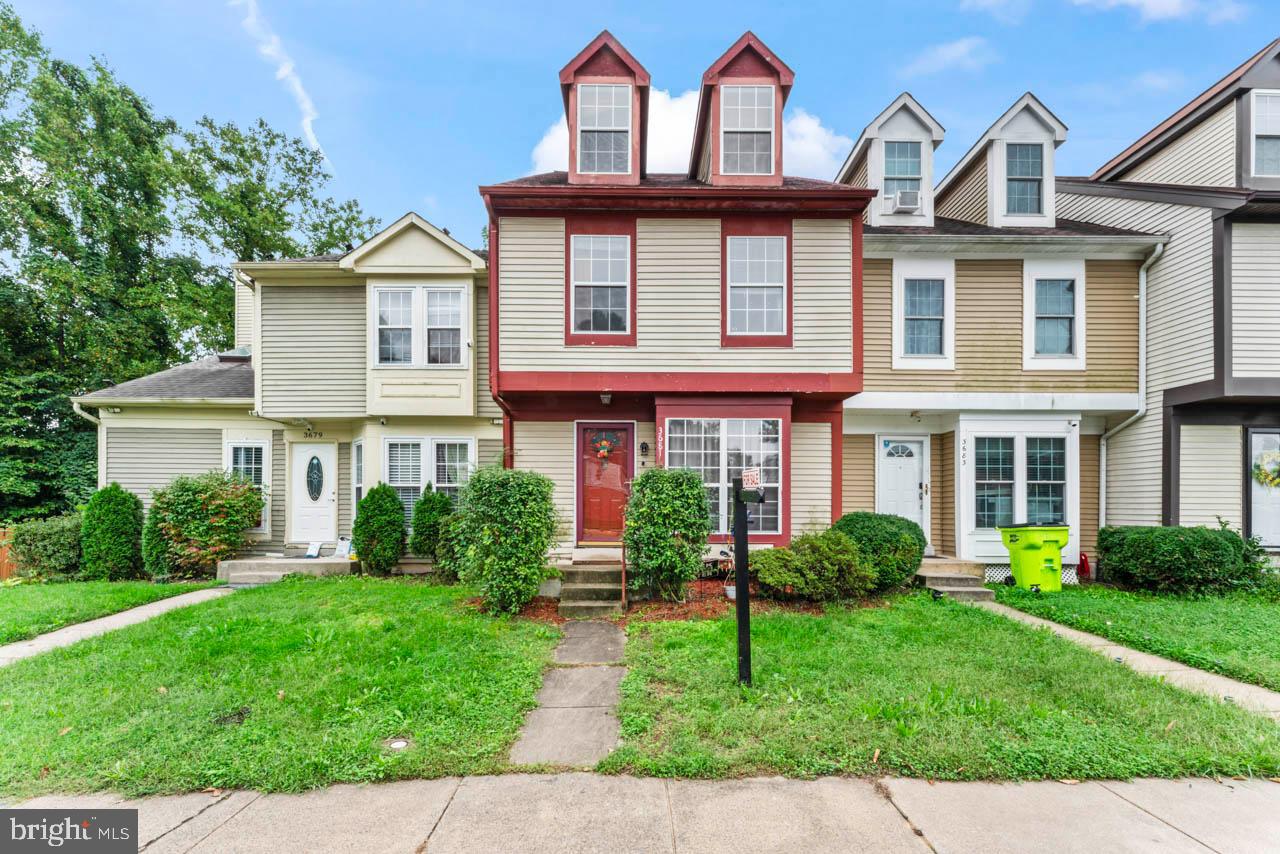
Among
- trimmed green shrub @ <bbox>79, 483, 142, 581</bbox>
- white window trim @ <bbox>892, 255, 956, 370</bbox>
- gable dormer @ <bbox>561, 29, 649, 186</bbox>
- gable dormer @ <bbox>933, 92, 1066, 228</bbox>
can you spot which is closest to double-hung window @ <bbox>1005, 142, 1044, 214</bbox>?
gable dormer @ <bbox>933, 92, 1066, 228</bbox>

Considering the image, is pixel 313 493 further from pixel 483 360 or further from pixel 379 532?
pixel 483 360

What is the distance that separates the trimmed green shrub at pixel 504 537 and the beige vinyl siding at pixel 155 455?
25.4 feet

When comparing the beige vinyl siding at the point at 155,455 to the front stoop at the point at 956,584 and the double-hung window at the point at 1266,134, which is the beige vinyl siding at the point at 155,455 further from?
the double-hung window at the point at 1266,134

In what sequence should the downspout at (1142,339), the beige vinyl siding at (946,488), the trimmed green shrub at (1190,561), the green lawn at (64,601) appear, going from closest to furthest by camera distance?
the green lawn at (64,601) < the trimmed green shrub at (1190,561) < the downspout at (1142,339) < the beige vinyl siding at (946,488)

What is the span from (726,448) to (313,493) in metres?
8.46

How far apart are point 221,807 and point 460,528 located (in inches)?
155

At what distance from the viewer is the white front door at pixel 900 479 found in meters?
9.89

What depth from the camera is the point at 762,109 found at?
8.69 m

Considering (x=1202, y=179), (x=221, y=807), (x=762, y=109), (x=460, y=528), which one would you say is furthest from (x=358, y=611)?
(x=1202, y=179)

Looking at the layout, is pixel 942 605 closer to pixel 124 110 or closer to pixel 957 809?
pixel 957 809

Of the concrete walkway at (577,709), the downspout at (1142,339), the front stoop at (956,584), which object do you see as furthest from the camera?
the downspout at (1142,339)

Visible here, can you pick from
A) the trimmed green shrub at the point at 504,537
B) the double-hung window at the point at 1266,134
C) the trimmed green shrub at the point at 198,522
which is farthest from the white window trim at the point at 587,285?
the double-hung window at the point at 1266,134

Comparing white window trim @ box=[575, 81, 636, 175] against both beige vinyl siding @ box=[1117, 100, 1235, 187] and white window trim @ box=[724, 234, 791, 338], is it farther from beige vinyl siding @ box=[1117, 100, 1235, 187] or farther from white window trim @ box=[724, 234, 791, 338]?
beige vinyl siding @ box=[1117, 100, 1235, 187]

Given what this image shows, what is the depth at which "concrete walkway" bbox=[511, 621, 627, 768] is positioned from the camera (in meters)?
3.54
